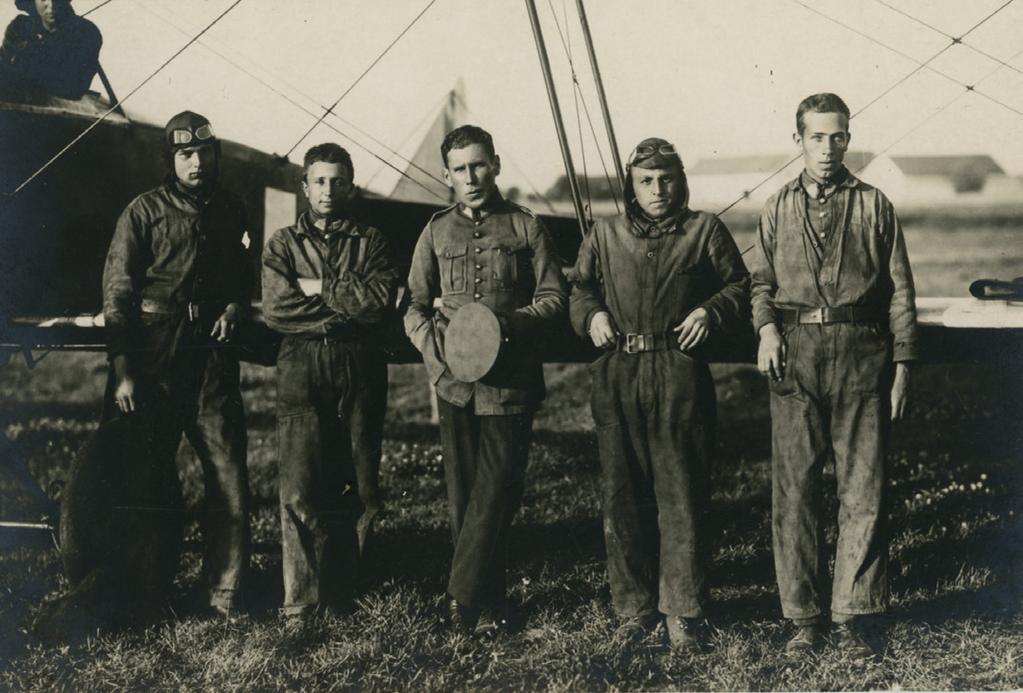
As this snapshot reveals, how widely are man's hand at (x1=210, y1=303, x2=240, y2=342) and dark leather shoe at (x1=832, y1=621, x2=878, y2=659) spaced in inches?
111

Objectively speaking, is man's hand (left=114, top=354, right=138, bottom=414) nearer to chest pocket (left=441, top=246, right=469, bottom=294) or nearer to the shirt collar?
the shirt collar

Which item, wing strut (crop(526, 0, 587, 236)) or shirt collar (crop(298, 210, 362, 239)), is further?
wing strut (crop(526, 0, 587, 236))

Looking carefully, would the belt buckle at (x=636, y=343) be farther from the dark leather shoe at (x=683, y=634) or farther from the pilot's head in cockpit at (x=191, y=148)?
the pilot's head in cockpit at (x=191, y=148)

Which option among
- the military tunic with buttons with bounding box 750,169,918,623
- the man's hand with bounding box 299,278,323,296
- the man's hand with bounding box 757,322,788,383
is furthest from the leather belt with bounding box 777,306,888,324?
the man's hand with bounding box 299,278,323,296

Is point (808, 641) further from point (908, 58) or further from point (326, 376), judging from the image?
point (908, 58)

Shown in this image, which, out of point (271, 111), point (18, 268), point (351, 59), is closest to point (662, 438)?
point (351, 59)

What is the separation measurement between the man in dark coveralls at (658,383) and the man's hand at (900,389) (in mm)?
627

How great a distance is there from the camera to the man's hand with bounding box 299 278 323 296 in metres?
4.18

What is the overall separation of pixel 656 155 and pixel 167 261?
2219 mm

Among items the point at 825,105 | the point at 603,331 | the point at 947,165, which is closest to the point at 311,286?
the point at 603,331

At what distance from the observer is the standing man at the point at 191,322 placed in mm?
4254

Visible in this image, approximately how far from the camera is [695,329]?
3670 millimetres

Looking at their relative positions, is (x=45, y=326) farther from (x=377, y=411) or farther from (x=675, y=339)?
(x=675, y=339)

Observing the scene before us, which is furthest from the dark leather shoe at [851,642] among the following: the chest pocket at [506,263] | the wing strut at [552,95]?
the wing strut at [552,95]
